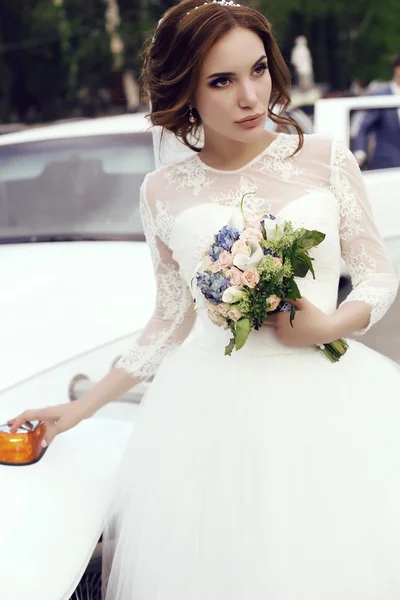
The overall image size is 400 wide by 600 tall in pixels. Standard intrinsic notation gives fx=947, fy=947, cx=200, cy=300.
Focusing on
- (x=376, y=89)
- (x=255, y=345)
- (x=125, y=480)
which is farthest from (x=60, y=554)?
(x=376, y=89)

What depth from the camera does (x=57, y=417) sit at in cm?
249

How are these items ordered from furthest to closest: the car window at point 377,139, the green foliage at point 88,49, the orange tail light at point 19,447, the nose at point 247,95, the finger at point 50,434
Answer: the green foliage at point 88,49
the car window at point 377,139
the finger at point 50,434
the orange tail light at point 19,447
the nose at point 247,95

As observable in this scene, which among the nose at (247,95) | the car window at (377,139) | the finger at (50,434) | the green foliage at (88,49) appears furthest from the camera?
the green foliage at (88,49)

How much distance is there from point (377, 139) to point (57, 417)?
4.20 metres

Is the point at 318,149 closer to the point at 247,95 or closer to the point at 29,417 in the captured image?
the point at 247,95

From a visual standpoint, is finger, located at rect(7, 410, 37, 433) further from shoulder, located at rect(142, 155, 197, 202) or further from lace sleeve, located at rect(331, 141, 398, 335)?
lace sleeve, located at rect(331, 141, 398, 335)

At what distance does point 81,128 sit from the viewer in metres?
4.45

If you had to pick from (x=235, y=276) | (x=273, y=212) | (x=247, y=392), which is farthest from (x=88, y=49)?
(x=235, y=276)

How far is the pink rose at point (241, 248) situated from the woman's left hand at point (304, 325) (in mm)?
169

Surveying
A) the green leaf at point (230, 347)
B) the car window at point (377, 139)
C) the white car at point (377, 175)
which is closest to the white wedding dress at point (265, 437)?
the green leaf at point (230, 347)

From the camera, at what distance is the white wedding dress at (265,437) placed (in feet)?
6.78

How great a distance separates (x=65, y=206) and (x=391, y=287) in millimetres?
2172

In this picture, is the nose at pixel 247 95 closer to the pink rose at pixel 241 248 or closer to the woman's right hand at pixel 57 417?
the pink rose at pixel 241 248

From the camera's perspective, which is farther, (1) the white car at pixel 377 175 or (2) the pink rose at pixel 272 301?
(1) the white car at pixel 377 175
